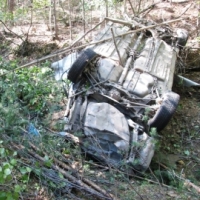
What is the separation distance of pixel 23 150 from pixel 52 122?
73.1 inches

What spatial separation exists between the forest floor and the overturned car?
53cm

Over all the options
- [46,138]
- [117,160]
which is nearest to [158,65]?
[117,160]

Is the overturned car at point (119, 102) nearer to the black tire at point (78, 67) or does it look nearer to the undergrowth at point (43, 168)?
the black tire at point (78, 67)

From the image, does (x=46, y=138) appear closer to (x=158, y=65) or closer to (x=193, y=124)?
(x=158, y=65)

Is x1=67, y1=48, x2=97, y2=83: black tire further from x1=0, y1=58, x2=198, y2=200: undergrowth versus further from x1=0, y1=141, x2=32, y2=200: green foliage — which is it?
x1=0, y1=141, x2=32, y2=200: green foliage

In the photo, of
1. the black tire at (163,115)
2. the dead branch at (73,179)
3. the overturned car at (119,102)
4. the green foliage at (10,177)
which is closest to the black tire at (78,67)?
the overturned car at (119,102)

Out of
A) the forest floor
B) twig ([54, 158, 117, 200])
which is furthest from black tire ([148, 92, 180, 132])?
twig ([54, 158, 117, 200])

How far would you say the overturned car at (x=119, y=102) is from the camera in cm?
503

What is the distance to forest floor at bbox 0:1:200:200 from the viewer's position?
405cm

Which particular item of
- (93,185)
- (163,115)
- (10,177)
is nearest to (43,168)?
(93,185)

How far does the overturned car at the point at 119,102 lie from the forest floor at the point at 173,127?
533 millimetres

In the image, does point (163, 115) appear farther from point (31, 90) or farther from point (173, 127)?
point (31, 90)

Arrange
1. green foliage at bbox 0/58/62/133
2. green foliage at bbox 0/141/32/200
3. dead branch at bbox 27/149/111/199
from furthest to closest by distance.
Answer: green foliage at bbox 0/58/62/133
dead branch at bbox 27/149/111/199
green foliage at bbox 0/141/32/200

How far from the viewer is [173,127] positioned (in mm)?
7223
